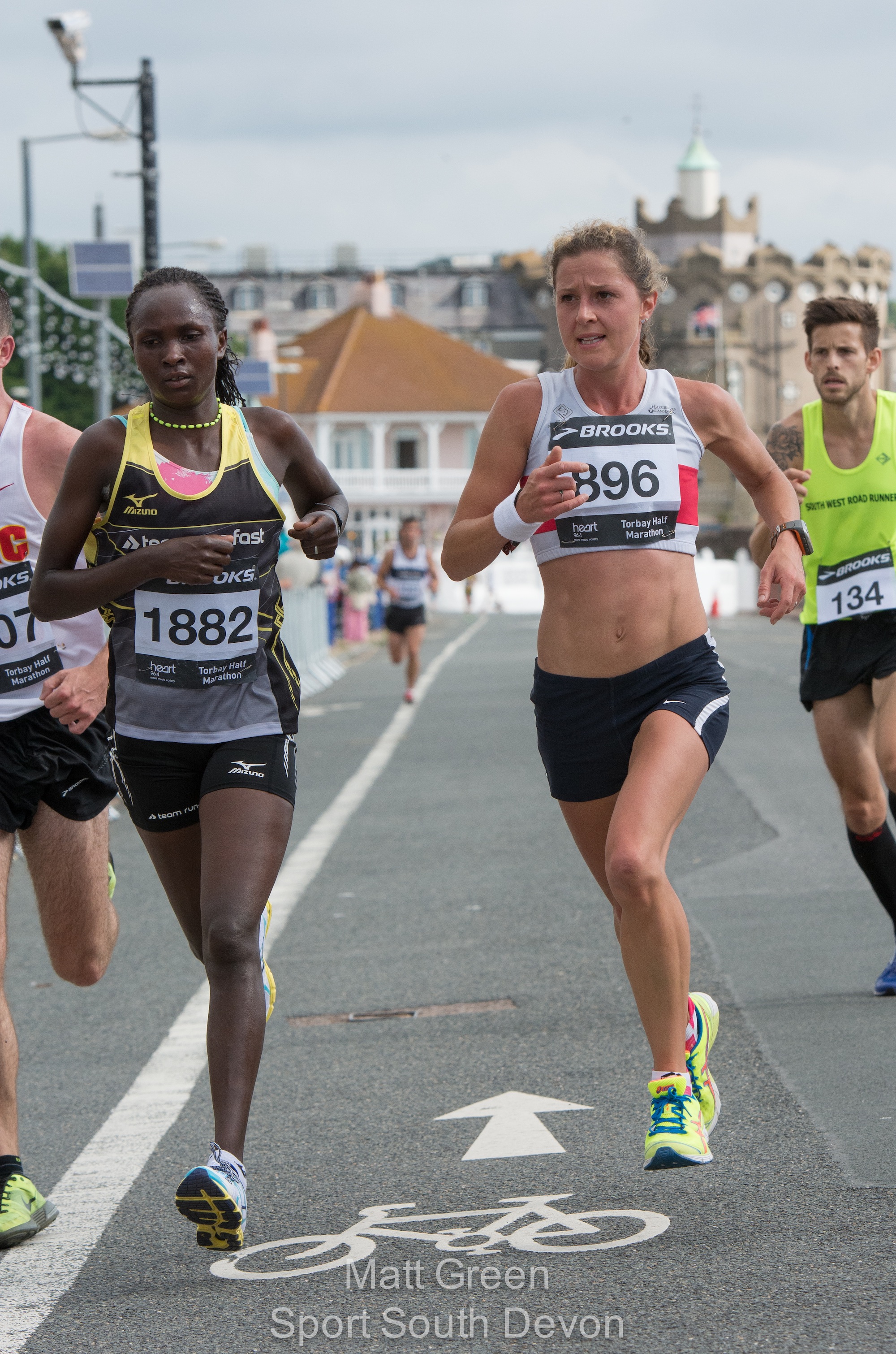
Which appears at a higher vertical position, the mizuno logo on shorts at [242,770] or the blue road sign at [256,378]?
the blue road sign at [256,378]

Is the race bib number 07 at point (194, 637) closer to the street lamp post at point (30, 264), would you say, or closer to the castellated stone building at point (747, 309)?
the street lamp post at point (30, 264)

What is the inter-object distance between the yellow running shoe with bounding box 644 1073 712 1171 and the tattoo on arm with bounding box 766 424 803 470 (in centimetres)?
288

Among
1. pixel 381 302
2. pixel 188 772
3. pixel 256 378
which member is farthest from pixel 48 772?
pixel 381 302

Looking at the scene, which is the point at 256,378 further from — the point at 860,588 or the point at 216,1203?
the point at 216,1203

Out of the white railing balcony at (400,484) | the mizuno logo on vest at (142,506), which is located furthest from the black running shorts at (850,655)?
the white railing balcony at (400,484)

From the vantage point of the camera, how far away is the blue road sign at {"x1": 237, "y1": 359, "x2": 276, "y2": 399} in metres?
26.4

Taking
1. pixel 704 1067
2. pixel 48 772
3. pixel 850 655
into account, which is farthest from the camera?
pixel 850 655

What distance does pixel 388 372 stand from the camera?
3915 inches

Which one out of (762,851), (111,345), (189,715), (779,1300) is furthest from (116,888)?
(111,345)

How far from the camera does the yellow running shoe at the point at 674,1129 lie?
168 inches

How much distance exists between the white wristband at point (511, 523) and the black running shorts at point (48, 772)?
1.12 m

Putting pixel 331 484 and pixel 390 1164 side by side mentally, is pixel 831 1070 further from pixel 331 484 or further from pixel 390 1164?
pixel 331 484

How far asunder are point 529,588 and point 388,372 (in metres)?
32.2

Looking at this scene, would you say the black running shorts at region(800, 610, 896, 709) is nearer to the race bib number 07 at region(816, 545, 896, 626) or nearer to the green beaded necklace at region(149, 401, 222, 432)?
the race bib number 07 at region(816, 545, 896, 626)
